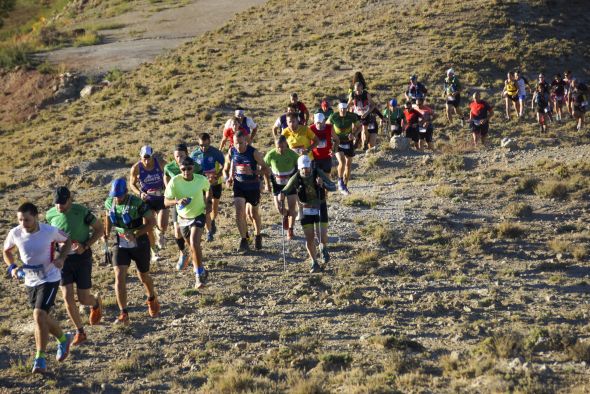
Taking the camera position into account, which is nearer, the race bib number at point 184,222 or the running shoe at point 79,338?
the running shoe at point 79,338

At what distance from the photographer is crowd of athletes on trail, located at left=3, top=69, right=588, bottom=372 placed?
878cm

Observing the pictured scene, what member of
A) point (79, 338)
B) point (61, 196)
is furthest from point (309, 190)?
point (79, 338)

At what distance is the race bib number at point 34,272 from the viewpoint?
8672 mm

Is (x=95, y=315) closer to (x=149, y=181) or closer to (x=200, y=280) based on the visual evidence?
(x=200, y=280)

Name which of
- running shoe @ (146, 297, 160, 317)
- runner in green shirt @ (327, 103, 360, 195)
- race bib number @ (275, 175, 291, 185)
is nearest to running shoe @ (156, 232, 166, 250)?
race bib number @ (275, 175, 291, 185)

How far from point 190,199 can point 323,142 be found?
3579 millimetres

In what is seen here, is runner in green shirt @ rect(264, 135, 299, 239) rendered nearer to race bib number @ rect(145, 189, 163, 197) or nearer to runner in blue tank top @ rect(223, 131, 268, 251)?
runner in blue tank top @ rect(223, 131, 268, 251)

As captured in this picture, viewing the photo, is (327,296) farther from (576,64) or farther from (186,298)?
(576,64)

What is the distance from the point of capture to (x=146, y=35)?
5109 centimetres

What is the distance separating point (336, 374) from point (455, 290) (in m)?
3.05

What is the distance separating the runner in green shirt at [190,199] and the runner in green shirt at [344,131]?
4466 millimetres

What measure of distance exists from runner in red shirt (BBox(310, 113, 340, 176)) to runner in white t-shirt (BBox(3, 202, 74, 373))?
589 cm

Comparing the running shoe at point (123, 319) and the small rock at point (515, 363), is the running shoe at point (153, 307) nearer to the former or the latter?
the running shoe at point (123, 319)

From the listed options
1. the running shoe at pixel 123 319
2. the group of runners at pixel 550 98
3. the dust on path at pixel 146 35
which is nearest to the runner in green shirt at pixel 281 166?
the running shoe at pixel 123 319
